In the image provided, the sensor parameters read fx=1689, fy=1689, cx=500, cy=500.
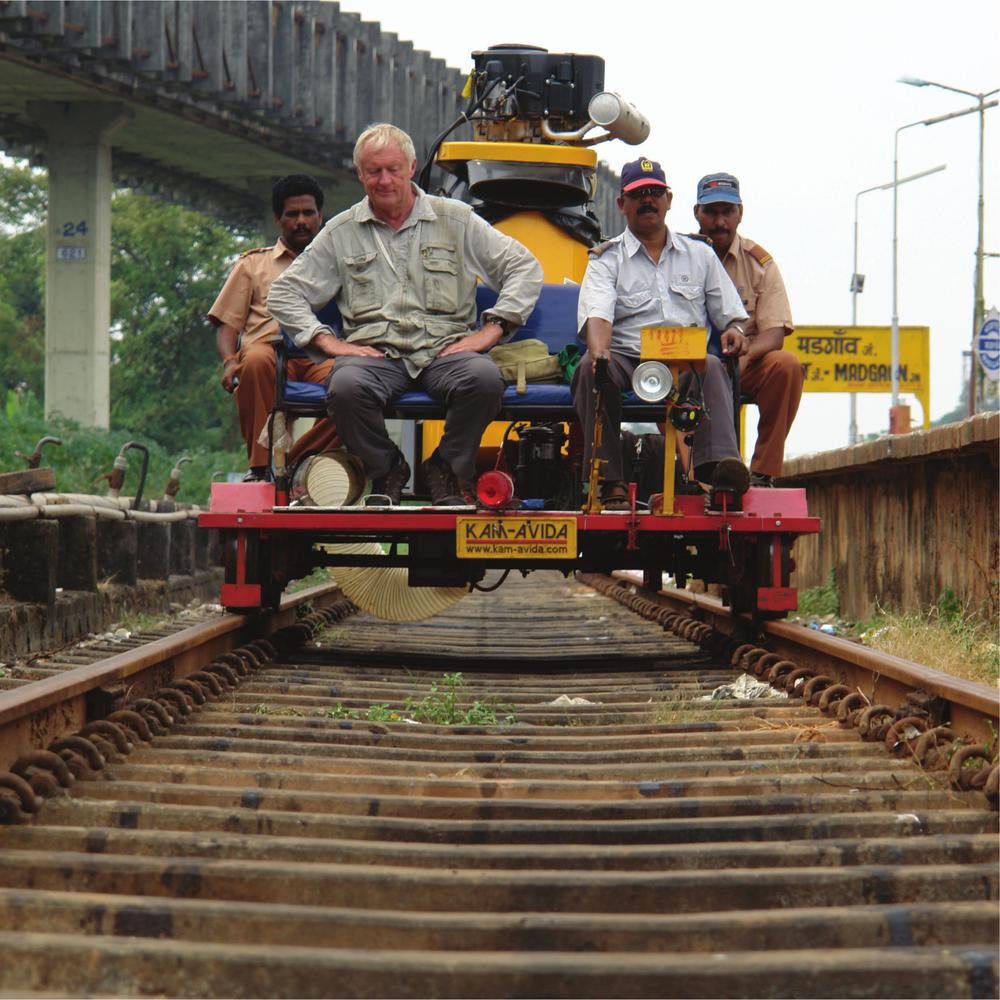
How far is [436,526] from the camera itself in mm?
6652

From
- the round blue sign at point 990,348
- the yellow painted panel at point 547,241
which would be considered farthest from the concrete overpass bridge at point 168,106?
the yellow painted panel at point 547,241

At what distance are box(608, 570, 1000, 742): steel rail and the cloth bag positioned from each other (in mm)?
1382

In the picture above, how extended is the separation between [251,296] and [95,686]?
12.4ft

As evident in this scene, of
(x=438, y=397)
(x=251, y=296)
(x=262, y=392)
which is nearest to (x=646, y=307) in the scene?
(x=438, y=397)

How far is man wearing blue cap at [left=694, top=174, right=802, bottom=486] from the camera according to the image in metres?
7.39

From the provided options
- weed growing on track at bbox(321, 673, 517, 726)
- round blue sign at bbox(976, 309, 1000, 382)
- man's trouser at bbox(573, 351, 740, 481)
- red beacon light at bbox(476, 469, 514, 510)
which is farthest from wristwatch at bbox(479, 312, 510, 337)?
round blue sign at bbox(976, 309, 1000, 382)

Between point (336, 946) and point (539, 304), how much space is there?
4932 mm

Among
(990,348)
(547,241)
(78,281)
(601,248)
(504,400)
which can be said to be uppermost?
(78,281)

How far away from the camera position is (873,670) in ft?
17.3

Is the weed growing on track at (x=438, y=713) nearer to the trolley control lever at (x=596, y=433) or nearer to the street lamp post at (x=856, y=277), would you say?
the trolley control lever at (x=596, y=433)

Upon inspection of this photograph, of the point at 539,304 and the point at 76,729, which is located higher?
the point at 539,304

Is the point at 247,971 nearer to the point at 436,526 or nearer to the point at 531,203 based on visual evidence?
the point at 436,526

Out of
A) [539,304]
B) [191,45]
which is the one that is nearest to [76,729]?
[539,304]

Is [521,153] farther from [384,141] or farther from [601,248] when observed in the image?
[384,141]
